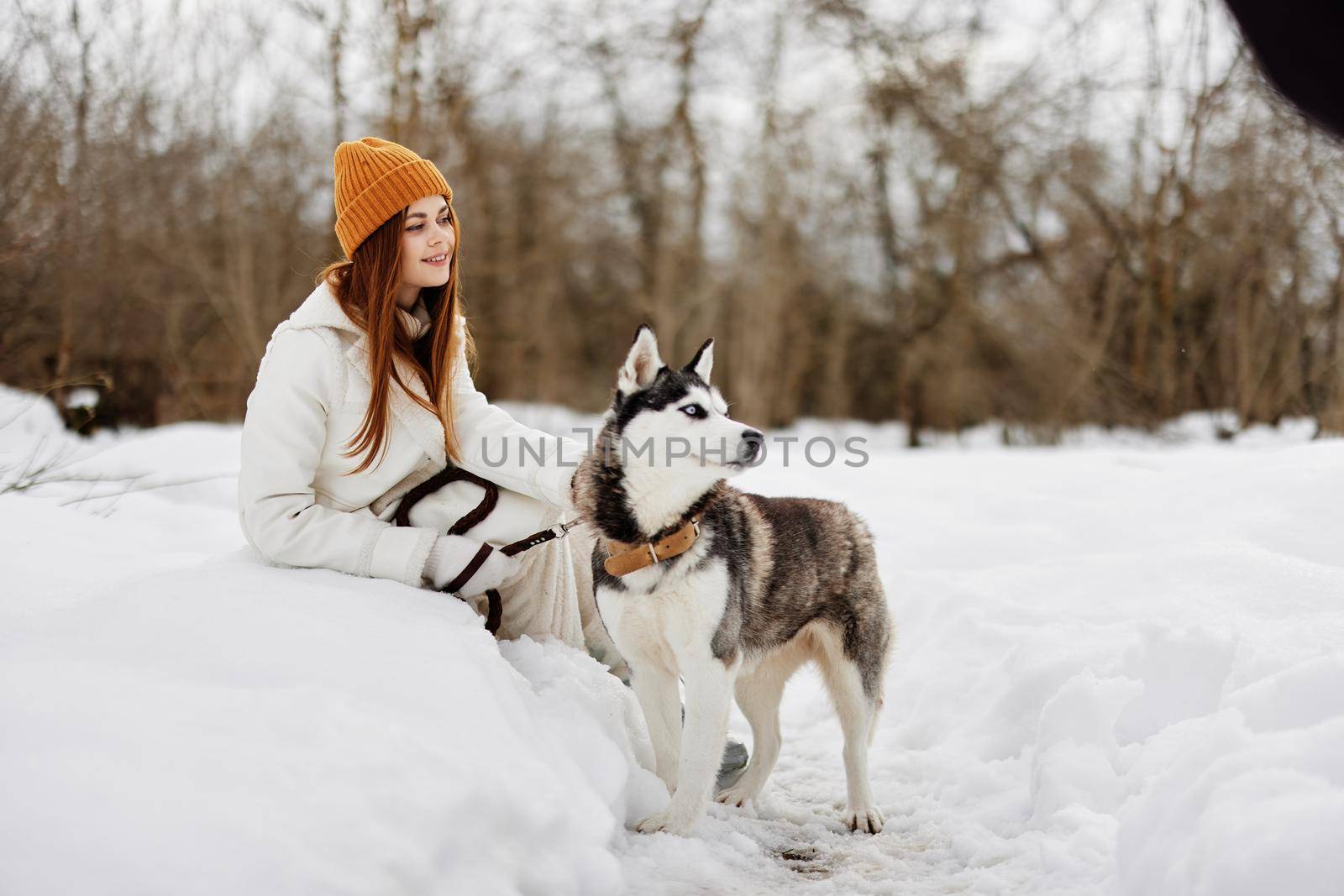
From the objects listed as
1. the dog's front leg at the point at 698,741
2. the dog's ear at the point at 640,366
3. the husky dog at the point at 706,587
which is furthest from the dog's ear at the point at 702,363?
the dog's front leg at the point at 698,741

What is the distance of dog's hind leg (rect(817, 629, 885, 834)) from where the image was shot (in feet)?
11.1

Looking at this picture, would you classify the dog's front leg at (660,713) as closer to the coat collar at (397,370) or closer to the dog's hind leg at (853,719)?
the dog's hind leg at (853,719)

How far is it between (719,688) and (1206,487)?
4.35 meters

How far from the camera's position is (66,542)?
3.50 metres

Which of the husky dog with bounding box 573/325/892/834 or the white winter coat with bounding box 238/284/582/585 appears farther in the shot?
the husky dog with bounding box 573/325/892/834

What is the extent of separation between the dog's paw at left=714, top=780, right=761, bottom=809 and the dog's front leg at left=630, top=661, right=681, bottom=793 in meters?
0.33

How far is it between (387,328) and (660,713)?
5.31 ft

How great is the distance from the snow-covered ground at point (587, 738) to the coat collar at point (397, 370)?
570 millimetres

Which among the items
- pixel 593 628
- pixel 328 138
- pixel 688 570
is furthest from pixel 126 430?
pixel 688 570

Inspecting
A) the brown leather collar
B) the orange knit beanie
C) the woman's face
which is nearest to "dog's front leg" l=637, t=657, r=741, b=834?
the brown leather collar

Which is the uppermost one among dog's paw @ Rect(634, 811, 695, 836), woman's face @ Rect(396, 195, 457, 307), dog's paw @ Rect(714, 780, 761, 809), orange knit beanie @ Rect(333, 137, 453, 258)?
orange knit beanie @ Rect(333, 137, 453, 258)

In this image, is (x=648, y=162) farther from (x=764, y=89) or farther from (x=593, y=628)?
(x=593, y=628)

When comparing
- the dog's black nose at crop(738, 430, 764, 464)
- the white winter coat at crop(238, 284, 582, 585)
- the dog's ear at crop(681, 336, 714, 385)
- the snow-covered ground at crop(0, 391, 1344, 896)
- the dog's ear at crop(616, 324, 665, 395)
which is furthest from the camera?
the dog's ear at crop(681, 336, 714, 385)

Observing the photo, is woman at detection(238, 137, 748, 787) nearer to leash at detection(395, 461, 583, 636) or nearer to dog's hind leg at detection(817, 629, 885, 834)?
leash at detection(395, 461, 583, 636)
